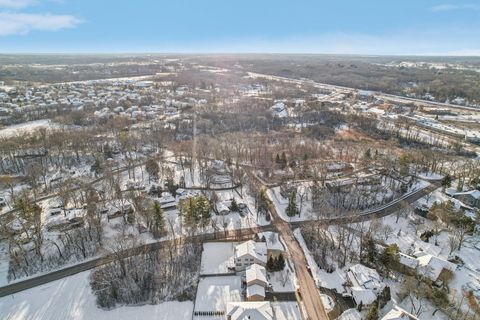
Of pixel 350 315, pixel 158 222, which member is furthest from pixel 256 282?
pixel 158 222

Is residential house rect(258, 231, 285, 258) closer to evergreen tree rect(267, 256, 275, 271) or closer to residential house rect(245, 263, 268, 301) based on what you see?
evergreen tree rect(267, 256, 275, 271)

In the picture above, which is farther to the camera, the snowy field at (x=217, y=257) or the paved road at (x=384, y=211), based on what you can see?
the paved road at (x=384, y=211)

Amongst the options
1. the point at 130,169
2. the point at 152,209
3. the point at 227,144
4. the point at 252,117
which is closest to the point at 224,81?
the point at 252,117

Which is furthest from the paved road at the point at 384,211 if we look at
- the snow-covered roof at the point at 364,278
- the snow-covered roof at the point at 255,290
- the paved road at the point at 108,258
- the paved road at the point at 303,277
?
the snow-covered roof at the point at 255,290

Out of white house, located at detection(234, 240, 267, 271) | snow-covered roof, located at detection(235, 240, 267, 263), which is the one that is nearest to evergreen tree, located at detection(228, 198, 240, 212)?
snow-covered roof, located at detection(235, 240, 267, 263)

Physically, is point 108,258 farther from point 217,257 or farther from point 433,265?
point 433,265

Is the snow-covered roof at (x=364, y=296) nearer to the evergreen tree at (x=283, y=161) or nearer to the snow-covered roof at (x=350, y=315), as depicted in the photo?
the snow-covered roof at (x=350, y=315)

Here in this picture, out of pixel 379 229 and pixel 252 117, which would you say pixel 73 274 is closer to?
pixel 379 229
